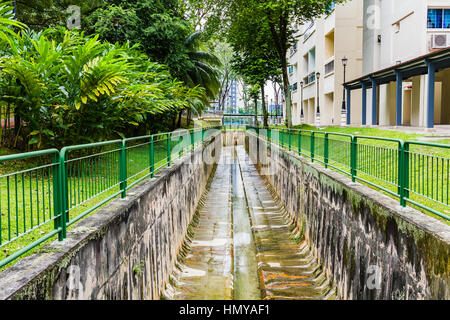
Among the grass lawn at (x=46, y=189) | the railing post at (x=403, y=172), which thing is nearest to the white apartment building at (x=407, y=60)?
the railing post at (x=403, y=172)

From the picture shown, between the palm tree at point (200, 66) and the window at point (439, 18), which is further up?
the window at point (439, 18)

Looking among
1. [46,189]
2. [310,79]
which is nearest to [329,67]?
[310,79]

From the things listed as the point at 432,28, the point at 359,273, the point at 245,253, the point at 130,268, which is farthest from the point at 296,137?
the point at 432,28

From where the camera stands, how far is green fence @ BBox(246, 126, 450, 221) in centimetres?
496

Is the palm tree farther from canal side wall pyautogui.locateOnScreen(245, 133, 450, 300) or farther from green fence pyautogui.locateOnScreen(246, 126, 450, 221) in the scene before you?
green fence pyautogui.locateOnScreen(246, 126, 450, 221)

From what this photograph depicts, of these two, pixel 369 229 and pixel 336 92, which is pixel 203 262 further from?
pixel 336 92

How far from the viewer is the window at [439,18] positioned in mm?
23250

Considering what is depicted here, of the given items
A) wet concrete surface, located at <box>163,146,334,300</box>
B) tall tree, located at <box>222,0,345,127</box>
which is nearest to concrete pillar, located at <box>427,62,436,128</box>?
tall tree, located at <box>222,0,345,127</box>

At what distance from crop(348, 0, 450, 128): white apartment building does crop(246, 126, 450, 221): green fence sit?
37.0 feet

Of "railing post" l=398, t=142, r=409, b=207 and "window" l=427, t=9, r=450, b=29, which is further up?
"window" l=427, t=9, r=450, b=29

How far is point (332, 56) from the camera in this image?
121 ft

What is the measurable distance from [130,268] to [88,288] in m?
1.62

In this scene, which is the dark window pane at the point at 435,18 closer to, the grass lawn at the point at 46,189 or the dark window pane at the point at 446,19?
the dark window pane at the point at 446,19

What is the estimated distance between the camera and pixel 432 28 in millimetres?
23359
